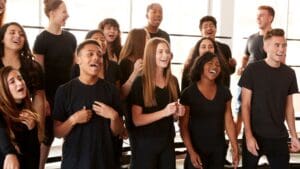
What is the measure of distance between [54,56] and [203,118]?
136 cm

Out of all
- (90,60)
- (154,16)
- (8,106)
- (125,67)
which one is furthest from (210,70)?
(8,106)

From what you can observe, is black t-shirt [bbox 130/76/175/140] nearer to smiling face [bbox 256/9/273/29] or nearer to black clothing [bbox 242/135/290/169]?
black clothing [bbox 242/135/290/169]

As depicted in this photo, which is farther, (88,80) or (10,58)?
(10,58)

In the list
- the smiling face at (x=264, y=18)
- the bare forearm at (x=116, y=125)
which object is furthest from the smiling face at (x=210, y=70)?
the smiling face at (x=264, y=18)

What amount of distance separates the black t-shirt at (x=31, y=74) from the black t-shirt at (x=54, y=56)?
25.1 inches

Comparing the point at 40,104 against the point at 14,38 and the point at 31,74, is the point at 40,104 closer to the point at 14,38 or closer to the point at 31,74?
the point at 31,74

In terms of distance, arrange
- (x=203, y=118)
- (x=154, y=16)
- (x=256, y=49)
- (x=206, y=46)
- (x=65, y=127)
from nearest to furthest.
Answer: (x=65, y=127) → (x=203, y=118) → (x=206, y=46) → (x=154, y=16) → (x=256, y=49)

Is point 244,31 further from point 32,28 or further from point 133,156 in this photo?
point 133,156

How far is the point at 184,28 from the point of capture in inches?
246

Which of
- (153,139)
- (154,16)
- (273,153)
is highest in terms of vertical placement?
(154,16)

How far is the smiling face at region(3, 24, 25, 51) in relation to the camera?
3020 millimetres

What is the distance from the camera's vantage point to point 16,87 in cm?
255

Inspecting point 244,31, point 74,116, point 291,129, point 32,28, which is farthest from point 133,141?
point 244,31

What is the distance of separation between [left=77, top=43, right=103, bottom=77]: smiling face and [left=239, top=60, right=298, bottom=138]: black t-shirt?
122 centimetres
